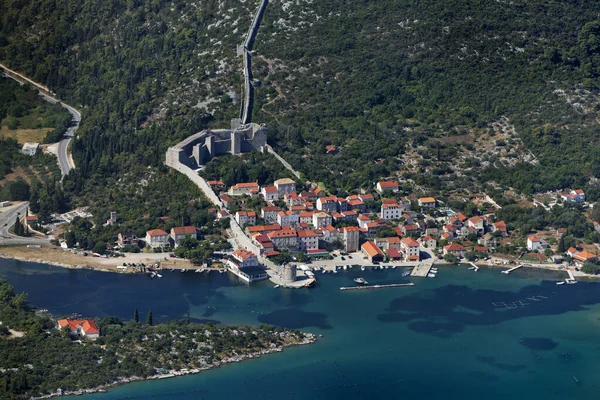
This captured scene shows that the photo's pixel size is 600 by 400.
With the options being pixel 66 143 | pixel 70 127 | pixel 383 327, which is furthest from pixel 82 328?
pixel 70 127

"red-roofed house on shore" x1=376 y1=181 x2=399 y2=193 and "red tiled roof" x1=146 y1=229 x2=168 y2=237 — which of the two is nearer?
"red tiled roof" x1=146 y1=229 x2=168 y2=237

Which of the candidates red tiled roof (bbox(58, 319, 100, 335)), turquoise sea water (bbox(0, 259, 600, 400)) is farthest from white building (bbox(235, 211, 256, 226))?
red tiled roof (bbox(58, 319, 100, 335))

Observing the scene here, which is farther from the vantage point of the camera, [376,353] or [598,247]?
[598,247]

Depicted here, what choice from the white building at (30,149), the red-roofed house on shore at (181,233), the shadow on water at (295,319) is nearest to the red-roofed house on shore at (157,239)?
the red-roofed house on shore at (181,233)

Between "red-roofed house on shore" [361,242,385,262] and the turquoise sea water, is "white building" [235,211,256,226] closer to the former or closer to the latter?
the turquoise sea water

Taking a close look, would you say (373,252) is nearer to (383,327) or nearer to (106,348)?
(383,327)

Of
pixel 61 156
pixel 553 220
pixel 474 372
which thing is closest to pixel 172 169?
pixel 61 156

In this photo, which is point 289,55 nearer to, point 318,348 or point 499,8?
point 499,8
